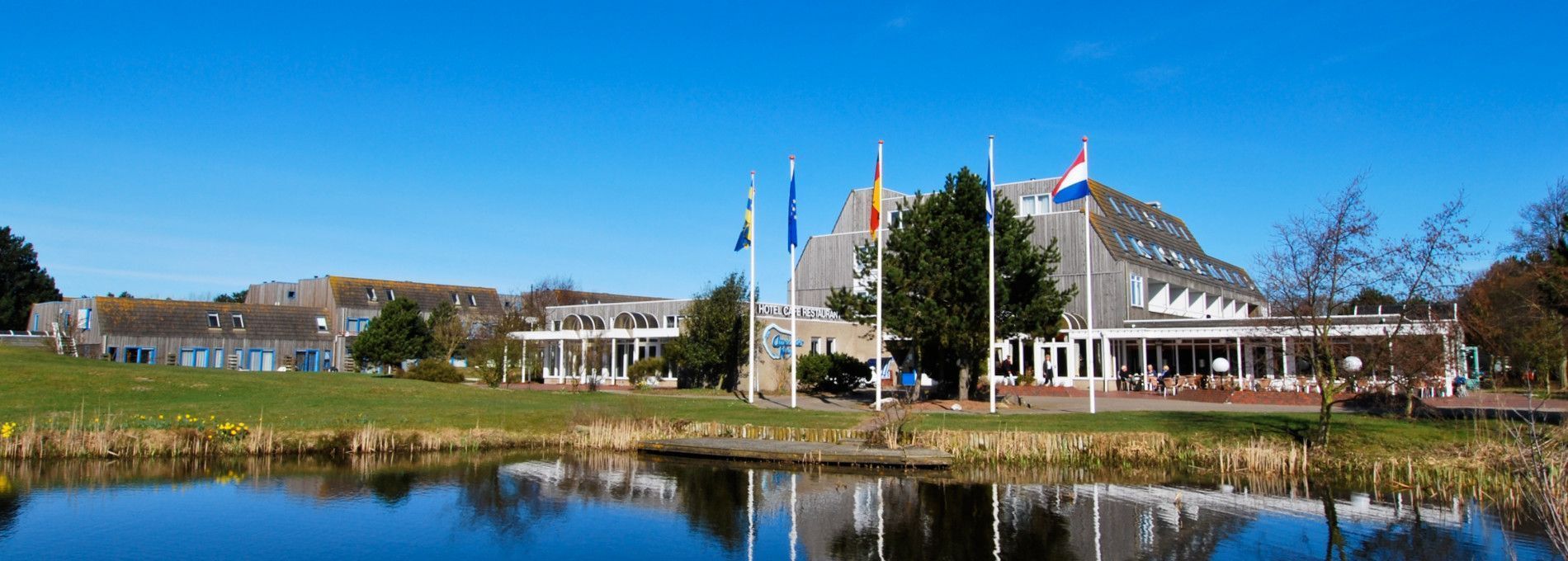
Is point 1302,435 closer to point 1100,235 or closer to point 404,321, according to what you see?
point 1100,235

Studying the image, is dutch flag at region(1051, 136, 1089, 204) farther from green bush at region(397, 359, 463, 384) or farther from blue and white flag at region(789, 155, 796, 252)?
green bush at region(397, 359, 463, 384)

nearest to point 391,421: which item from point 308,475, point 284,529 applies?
point 308,475

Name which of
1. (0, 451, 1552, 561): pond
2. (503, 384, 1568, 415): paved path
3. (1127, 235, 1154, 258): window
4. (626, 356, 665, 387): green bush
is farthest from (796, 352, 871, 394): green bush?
(1127, 235, 1154, 258): window

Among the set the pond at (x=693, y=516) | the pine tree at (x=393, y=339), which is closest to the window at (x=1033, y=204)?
the pine tree at (x=393, y=339)

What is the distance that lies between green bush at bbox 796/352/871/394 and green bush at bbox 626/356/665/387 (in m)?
6.57

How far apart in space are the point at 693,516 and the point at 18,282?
80295mm

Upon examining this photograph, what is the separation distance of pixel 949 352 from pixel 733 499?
15.5 m

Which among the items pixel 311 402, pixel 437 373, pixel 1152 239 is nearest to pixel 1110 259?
pixel 1152 239

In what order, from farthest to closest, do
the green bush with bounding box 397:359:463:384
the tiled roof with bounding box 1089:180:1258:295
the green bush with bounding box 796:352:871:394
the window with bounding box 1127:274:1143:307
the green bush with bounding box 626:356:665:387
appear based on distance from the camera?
the tiled roof with bounding box 1089:180:1258:295 → the window with bounding box 1127:274:1143:307 → the green bush with bounding box 397:359:463:384 → the green bush with bounding box 626:356:665:387 → the green bush with bounding box 796:352:871:394

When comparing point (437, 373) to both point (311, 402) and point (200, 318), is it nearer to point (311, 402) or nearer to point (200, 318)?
point (311, 402)

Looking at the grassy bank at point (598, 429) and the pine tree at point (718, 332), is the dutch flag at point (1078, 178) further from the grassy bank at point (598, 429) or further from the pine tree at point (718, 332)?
the pine tree at point (718, 332)

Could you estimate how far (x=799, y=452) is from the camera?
20.8 meters

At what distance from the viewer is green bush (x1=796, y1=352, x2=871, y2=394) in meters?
36.2

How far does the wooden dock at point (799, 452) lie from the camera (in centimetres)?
2000
